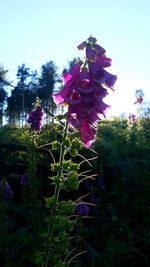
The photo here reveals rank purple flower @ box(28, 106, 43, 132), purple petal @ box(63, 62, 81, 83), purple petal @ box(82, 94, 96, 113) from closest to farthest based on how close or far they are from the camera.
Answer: purple petal @ box(82, 94, 96, 113) → purple petal @ box(63, 62, 81, 83) → purple flower @ box(28, 106, 43, 132)

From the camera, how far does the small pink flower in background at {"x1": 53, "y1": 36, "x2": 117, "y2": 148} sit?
265 centimetres

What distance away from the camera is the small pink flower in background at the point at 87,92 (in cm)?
265

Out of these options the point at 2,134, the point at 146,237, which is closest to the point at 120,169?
the point at 146,237

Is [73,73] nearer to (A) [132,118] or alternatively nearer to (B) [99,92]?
(B) [99,92]

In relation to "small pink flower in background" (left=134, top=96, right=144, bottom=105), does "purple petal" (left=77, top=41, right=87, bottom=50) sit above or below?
below

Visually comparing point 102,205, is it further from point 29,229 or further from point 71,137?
point 71,137

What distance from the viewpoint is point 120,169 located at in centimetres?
785

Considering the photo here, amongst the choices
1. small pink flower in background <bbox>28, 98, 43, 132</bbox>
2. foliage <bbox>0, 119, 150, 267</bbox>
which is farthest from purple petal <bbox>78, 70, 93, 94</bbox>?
small pink flower in background <bbox>28, 98, 43, 132</bbox>

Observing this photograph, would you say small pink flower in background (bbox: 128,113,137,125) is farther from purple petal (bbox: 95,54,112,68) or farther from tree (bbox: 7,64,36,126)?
tree (bbox: 7,64,36,126)

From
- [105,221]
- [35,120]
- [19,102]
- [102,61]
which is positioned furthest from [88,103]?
[19,102]

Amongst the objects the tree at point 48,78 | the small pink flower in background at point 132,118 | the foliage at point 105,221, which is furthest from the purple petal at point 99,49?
the tree at point 48,78

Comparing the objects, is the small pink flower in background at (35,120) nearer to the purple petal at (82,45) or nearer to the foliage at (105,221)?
the foliage at (105,221)

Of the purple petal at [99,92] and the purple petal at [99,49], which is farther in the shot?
the purple petal at [99,49]

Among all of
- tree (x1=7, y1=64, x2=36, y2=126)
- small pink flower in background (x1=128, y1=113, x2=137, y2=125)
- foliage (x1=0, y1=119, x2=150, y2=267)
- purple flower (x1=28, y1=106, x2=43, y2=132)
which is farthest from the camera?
tree (x1=7, y1=64, x2=36, y2=126)
